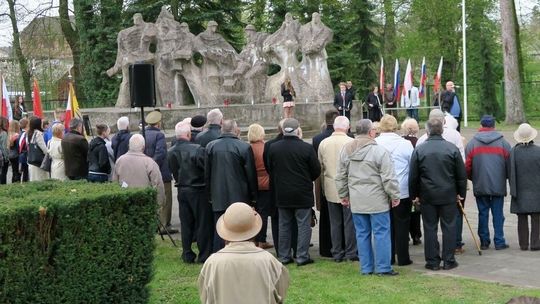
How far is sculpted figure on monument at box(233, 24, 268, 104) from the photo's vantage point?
104 ft

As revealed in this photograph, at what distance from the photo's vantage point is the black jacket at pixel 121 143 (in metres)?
12.3

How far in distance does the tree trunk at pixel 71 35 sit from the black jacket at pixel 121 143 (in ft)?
104

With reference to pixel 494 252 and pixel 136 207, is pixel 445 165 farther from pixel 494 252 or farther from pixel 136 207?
pixel 136 207

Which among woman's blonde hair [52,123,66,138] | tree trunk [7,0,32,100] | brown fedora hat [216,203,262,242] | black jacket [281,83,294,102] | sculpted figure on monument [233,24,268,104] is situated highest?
tree trunk [7,0,32,100]

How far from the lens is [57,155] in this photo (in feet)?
41.3

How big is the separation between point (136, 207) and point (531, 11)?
45.1 meters

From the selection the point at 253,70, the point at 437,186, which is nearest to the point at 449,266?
the point at 437,186

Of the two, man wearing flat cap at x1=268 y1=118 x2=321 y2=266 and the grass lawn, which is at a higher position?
man wearing flat cap at x1=268 y1=118 x2=321 y2=266

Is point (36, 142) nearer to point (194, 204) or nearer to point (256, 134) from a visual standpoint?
point (194, 204)

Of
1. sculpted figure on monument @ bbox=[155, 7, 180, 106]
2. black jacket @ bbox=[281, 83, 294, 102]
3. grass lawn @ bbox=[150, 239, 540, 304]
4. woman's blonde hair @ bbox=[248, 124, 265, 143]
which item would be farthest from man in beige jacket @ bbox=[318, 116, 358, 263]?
sculpted figure on monument @ bbox=[155, 7, 180, 106]

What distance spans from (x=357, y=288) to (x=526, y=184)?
3093 mm

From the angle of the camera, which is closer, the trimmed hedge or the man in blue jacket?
the trimmed hedge

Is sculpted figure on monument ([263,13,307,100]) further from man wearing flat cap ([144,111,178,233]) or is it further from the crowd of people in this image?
the crowd of people

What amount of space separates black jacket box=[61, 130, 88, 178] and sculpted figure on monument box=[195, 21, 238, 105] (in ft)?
62.2
